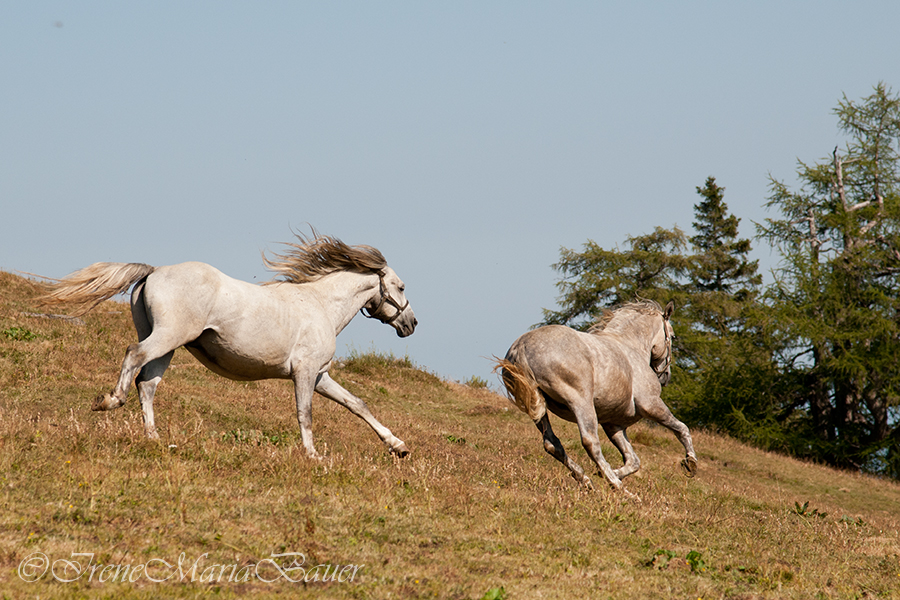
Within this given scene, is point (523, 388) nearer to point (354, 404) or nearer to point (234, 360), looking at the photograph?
point (354, 404)

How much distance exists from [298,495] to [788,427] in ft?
107

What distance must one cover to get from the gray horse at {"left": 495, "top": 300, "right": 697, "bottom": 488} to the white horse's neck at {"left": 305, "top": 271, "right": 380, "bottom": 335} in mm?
2206

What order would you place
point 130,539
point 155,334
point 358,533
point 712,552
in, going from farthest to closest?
point 155,334 < point 712,552 < point 358,533 < point 130,539

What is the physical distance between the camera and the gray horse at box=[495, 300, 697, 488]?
929 cm

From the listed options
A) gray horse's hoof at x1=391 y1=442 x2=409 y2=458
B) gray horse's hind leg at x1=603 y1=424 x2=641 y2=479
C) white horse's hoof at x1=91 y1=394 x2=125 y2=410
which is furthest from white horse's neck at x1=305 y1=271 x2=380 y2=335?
gray horse's hind leg at x1=603 y1=424 x2=641 y2=479

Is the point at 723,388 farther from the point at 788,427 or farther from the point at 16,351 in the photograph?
the point at 16,351

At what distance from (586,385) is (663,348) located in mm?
2597

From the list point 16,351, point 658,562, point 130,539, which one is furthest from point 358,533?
point 16,351

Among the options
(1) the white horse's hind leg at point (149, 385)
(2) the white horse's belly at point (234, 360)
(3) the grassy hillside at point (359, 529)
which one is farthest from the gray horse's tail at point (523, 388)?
(1) the white horse's hind leg at point (149, 385)

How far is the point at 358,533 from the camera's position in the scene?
613cm

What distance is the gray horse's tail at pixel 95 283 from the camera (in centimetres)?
845

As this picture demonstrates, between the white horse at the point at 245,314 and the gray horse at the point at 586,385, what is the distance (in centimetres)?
180

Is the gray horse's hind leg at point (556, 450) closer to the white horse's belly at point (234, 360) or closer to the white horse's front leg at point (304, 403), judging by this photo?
the white horse's front leg at point (304, 403)

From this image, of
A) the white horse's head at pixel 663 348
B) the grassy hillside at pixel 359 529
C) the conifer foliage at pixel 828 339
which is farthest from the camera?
the conifer foliage at pixel 828 339
